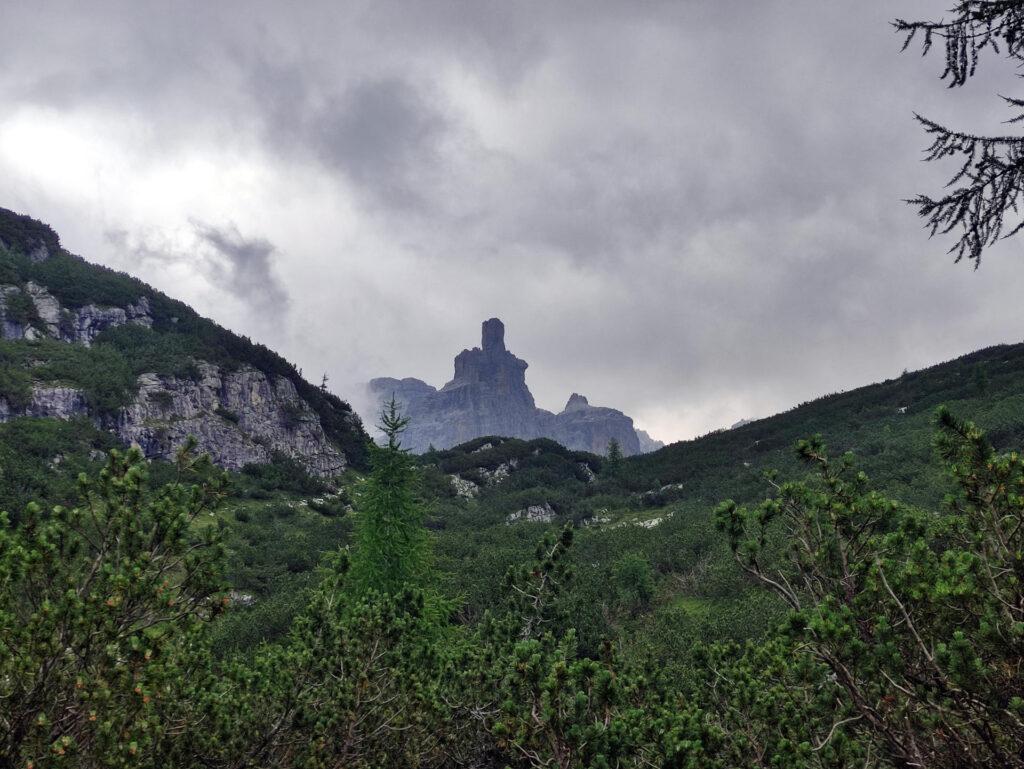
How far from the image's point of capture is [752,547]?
3307mm

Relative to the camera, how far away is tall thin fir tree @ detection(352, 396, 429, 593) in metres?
14.6

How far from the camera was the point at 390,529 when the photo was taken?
50.0 feet

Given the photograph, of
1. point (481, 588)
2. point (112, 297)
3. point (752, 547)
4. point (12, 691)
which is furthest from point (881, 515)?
point (112, 297)

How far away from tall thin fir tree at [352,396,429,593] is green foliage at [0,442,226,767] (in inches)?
426

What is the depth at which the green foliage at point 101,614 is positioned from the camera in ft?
10.9

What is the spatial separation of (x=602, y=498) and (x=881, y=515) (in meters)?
42.3

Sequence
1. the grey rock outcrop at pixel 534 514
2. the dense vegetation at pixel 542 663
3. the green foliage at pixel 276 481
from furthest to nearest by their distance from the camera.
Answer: the green foliage at pixel 276 481 < the grey rock outcrop at pixel 534 514 < the dense vegetation at pixel 542 663

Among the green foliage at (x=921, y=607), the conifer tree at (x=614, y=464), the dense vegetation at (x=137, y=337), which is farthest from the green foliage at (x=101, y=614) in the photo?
the dense vegetation at (x=137, y=337)

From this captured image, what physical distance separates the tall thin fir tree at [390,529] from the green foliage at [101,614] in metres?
10.8

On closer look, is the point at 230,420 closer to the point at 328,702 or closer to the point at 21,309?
the point at 21,309

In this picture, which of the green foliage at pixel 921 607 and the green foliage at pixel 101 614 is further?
the green foliage at pixel 101 614

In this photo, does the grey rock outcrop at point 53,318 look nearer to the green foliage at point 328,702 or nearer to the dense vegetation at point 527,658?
the green foliage at point 328,702

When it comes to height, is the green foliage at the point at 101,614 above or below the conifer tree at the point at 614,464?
below

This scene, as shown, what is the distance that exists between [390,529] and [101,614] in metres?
12.1
